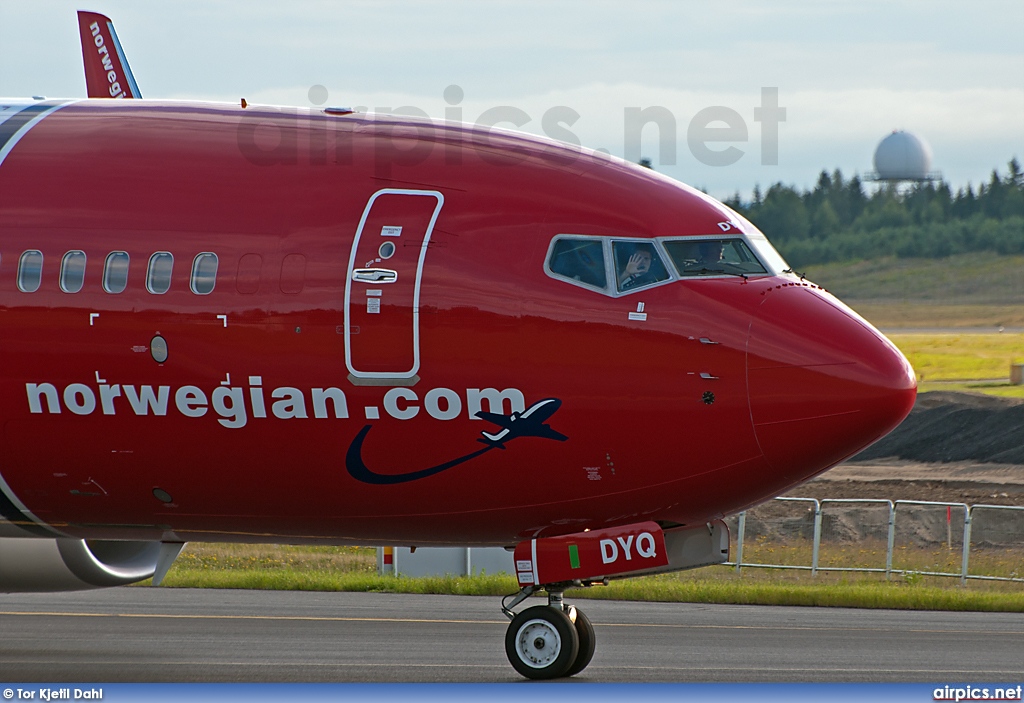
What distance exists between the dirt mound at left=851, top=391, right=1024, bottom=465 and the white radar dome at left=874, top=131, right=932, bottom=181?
68112 millimetres

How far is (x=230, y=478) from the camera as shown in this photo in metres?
13.6

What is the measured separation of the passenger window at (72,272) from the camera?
13523mm

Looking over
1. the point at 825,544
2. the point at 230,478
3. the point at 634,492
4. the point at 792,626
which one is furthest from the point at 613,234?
the point at 825,544

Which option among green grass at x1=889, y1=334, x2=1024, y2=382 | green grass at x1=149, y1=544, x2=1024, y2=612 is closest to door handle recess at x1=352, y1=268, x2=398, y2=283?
green grass at x1=149, y1=544, x2=1024, y2=612

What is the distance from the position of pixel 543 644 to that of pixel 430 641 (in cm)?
475

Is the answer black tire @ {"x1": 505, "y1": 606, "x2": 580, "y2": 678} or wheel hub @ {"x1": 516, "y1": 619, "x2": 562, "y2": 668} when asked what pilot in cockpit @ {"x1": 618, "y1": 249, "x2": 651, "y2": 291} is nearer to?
black tire @ {"x1": 505, "y1": 606, "x2": 580, "y2": 678}

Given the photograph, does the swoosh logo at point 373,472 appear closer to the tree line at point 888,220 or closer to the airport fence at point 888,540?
the airport fence at point 888,540

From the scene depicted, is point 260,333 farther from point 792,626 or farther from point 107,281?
point 792,626

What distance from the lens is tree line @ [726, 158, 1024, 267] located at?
13975 centimetres

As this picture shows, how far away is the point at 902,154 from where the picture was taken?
395ft

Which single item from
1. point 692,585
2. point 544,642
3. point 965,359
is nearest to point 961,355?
point 965,359

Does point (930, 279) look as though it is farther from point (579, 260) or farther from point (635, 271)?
point (579, 260)

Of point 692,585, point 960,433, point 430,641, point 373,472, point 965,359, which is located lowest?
point 960,433

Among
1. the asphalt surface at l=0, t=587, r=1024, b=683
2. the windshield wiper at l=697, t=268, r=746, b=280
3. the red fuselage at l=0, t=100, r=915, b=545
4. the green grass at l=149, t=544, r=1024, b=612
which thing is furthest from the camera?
the green grass at l=149, t=544, r=1024, b=612
